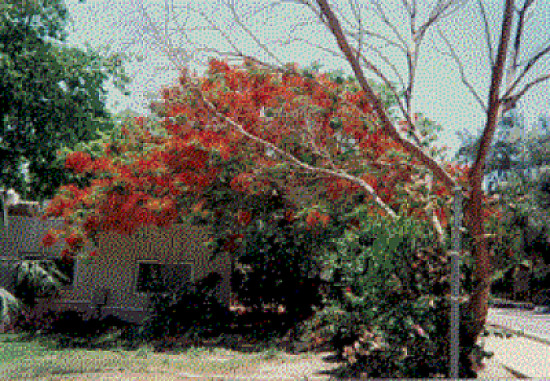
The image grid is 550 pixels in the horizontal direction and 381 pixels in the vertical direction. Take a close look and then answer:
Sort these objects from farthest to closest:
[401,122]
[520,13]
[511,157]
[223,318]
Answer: [511,157]
[223,318]
[401,122]
[520,13]

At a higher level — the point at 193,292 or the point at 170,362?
the point at 193,292

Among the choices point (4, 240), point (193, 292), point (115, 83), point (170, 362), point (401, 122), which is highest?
point (115, 83)

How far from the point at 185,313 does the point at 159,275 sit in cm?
274

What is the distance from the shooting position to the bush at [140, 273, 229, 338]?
599 inches

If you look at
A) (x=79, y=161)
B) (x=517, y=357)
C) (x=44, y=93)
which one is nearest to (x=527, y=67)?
(x=517, y=357)

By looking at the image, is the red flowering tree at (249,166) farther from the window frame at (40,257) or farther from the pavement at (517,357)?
the pavement at (517,357)

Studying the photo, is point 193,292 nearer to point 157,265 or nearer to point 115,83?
point 157,265

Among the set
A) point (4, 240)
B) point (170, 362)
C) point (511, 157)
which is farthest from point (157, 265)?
point (511, 157)

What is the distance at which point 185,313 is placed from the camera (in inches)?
607

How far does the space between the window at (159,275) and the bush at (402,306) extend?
8.93 meters

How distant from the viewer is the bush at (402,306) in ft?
28.1

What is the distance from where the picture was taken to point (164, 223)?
15773 mm

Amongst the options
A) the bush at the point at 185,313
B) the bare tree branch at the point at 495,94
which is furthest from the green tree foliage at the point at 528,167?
the bare tree branch at the point at 495,94

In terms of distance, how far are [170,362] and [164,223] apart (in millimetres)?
5053
